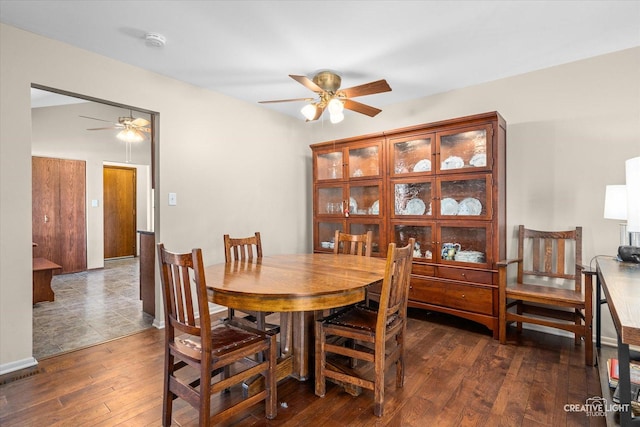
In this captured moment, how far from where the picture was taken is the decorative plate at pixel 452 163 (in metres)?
Result: 3.10

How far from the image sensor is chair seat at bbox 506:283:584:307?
2429 mm

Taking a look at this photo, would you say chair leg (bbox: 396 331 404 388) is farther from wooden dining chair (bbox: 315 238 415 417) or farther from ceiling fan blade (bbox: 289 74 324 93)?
ceiling fan blade (bbox: 289 74 324 93)

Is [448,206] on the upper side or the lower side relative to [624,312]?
upper

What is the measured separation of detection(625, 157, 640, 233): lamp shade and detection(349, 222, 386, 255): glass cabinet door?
7.57 feet

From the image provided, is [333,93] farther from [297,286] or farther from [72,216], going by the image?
[72,216]

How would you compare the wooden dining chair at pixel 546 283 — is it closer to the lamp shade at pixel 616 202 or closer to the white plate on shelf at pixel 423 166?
the lamp shade at pixel 616 202

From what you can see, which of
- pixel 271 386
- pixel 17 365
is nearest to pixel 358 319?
pixel 271 386

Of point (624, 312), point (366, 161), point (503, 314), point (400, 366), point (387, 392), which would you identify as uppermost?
point (366, 161)

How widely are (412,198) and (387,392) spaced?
6.76 ft

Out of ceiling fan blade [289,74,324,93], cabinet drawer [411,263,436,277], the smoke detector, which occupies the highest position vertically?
the smoke detector

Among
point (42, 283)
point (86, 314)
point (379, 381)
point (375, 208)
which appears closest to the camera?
point (379, 381)

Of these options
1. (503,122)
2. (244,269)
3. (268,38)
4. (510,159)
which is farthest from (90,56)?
(510,159)

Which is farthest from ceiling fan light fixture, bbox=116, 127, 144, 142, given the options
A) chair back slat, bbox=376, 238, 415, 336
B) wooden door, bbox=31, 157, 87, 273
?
chair back slat, bbox=376, 238, 415, 336

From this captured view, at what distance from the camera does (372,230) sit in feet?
12.5
